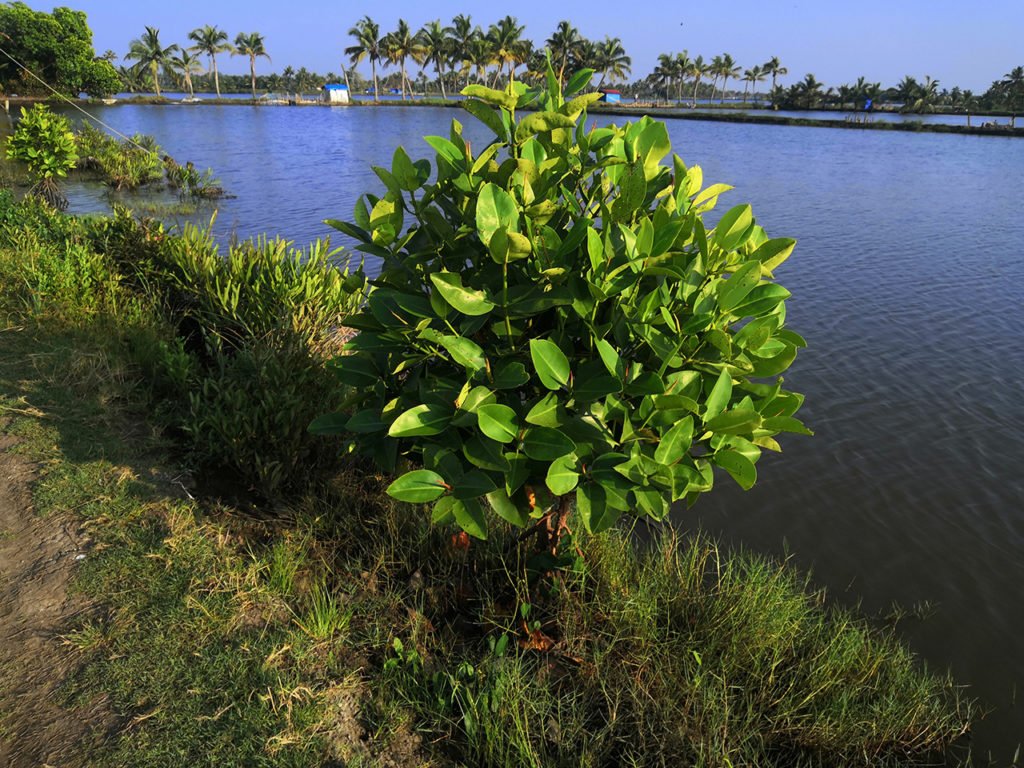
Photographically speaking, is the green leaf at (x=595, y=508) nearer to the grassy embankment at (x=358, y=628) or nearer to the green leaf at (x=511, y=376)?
the green leaf at (x=511, y=376)

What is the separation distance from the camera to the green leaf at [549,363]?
1.98 metres

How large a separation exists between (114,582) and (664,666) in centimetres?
252

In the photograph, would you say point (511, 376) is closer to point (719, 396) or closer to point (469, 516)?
point (469, 516)

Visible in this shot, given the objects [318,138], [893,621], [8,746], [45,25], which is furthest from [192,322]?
[45,25]

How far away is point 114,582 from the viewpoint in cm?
281

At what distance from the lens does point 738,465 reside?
2.06 m

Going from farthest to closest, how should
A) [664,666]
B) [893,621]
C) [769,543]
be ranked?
[769,543]
[893,621]
[664,666]

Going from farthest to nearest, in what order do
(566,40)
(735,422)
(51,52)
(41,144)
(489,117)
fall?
(566,40)
(51,52)
(41,144)
(489,117)
(735,422)

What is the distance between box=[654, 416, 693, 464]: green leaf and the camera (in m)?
1.97

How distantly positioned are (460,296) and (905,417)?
677 centimetres

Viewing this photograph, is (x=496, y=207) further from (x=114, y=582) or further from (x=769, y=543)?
(x=769, y=543)

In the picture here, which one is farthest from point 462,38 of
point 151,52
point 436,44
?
point 151,52

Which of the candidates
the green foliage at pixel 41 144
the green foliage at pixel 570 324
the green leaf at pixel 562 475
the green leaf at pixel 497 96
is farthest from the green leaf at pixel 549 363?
the green foliage at pixel 41 144

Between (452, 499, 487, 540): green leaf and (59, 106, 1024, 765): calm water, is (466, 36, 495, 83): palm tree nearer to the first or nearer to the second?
(59, 106, 1024, 765): calm water
